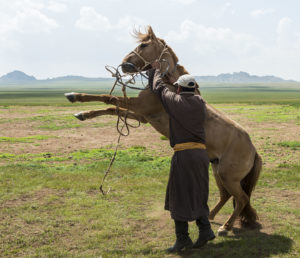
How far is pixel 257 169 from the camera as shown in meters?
5.31

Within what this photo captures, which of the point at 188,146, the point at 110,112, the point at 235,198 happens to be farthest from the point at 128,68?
the point at 235,198

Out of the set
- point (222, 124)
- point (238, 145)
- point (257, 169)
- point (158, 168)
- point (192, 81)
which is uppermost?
point (192, 81)

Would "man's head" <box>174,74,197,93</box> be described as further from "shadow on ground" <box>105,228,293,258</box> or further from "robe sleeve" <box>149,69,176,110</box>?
"shadow on ground" <box>105,228,293,258</box>

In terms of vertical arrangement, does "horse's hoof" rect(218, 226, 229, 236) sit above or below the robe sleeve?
below

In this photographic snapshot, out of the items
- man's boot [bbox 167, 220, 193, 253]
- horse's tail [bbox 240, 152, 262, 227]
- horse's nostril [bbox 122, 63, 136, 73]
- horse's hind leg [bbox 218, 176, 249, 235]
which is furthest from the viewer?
horse's tail [bbox 240, 152, 262, 227]

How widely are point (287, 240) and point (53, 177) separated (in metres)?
6.16

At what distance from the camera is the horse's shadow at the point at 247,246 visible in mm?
4395

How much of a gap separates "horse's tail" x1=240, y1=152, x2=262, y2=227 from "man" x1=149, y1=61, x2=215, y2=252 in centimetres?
140

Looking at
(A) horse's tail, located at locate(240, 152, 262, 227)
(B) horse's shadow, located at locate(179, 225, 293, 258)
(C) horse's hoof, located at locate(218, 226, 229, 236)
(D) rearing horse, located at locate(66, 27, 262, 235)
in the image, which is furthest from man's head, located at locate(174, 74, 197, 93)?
(C) horse's hoof, located at locate(218, 226, 229, 236)

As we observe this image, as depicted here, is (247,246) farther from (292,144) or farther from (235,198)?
(292,144)

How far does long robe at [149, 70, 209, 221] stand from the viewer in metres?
4.10

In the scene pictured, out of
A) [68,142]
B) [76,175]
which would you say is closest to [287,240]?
[76,175]

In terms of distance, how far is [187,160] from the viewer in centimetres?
417

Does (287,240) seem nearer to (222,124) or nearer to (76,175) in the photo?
(222,124)
